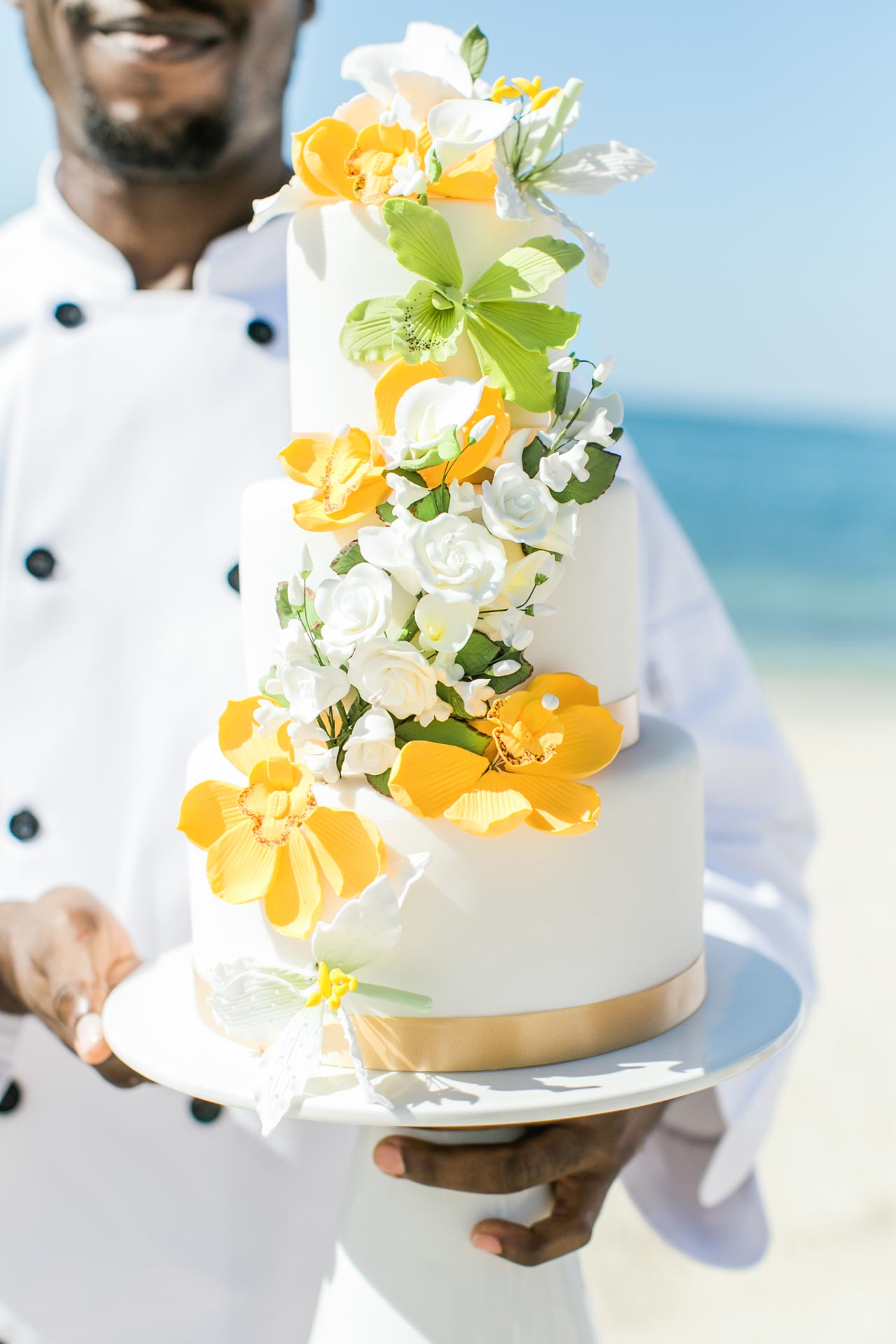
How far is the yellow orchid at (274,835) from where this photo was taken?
3.53 feet

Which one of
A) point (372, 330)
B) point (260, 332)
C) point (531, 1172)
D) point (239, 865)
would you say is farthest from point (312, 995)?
point (260, 332)

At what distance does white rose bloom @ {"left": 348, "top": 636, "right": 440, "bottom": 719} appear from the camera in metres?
1.05

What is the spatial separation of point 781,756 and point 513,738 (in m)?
0.89

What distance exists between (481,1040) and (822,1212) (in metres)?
3.37

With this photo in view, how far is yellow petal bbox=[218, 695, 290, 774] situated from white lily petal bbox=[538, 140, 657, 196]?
1.69ft

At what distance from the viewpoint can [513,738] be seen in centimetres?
108

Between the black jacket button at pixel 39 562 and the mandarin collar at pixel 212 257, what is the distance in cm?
39

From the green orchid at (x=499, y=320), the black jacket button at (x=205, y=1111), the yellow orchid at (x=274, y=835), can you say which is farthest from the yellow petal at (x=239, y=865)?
the black jacket button at (x=205, y=1111)

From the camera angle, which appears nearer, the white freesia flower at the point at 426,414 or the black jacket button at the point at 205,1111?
the white freesia flower at the point at 426,414

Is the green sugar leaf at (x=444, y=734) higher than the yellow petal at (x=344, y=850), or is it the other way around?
the green sugar leaf at (x=444, y=734)

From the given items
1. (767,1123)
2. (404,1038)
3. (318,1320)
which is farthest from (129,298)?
(767,1123)

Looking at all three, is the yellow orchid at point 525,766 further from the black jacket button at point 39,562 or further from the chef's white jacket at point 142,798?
the black jacket button at point 39,562

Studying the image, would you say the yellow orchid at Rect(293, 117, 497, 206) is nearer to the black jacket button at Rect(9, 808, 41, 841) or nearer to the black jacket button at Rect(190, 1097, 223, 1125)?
the black jacket button at Rect(9, 808, 41, 841)

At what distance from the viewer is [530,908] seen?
3.65ft
